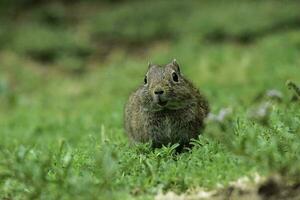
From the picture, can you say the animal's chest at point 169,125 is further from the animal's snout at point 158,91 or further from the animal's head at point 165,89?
the animal's snout at point 158,91

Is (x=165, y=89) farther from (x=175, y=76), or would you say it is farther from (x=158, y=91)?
(x=175, y=76)

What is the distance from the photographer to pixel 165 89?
255 inches

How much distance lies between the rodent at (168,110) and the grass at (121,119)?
0.67ft

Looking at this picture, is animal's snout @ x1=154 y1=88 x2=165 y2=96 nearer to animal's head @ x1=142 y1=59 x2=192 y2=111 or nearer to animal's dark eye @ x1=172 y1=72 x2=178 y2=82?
animal's head @ x1=142 y1=59 x2=192 y2=111

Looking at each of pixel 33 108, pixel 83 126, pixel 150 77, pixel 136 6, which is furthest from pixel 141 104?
pixel 136 6

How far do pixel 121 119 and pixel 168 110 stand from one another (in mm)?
3448

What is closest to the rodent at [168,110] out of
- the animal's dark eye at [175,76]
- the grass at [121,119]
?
the animal's dark eye at [175,76]

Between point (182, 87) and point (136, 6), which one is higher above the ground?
point (136, 6)

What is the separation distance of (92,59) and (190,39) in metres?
2.39

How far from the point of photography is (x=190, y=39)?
55.8 feet

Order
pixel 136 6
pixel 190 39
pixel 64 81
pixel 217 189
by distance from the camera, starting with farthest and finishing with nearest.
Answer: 1. pixel 136 6
2. pixel 190 39
3. pixel 64 81
4. pixel 217 189

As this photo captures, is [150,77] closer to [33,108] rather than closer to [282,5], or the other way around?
[33,108]

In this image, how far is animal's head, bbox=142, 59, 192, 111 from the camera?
6480 millimetres

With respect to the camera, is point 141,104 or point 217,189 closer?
point 217,189
